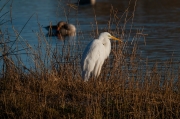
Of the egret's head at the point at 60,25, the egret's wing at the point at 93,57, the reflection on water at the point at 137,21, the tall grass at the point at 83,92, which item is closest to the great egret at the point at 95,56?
the egret's wing at the point at 93,57

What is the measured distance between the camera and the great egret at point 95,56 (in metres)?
6.66

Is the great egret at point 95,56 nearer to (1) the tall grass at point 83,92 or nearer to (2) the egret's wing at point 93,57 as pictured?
(2) the egret's wing at point 93,57

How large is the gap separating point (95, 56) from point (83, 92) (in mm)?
1124

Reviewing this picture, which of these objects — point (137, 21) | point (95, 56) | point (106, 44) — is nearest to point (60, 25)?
point (137, 21)

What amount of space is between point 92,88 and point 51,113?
119 cm

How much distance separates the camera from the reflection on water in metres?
10.8

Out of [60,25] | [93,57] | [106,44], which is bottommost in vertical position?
[60,25]

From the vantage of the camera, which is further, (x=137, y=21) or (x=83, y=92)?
(x=137, y=21)

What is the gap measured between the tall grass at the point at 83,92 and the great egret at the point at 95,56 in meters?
0.11

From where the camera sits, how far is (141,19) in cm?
1590

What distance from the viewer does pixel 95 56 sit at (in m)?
6.76

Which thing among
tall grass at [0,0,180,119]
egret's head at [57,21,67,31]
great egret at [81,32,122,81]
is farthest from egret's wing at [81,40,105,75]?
egret's head at [57,21,67,31]

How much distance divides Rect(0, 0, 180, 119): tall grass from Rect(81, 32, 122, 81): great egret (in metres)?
0.11

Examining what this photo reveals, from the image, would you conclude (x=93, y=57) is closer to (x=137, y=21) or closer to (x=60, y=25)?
(x=60, y=25)
